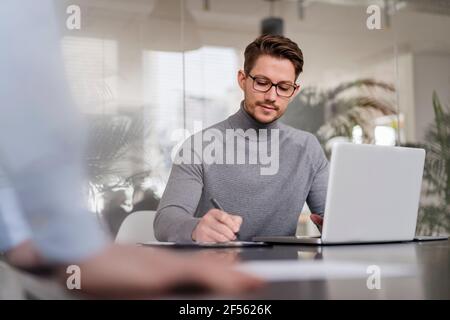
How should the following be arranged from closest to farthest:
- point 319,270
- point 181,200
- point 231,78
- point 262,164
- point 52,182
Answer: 1. point 52,182
2. point 319,270
3. point 181,200
4. point 262,164
5. point 231,78

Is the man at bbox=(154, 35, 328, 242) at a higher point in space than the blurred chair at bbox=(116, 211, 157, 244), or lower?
higher

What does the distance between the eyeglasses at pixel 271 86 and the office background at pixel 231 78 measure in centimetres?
149

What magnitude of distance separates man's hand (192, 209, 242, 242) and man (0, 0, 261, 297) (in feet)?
3.10

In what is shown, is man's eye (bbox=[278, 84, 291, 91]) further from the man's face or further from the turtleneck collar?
the turtleneck collar

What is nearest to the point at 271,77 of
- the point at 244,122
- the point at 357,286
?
the point at 244,122

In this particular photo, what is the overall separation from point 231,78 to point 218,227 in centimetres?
265

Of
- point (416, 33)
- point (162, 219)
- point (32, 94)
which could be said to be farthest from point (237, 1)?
point (32, 94)

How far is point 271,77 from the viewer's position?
2.02 metres

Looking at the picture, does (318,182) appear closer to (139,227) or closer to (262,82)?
(262,82)

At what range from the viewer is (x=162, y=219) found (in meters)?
1.56

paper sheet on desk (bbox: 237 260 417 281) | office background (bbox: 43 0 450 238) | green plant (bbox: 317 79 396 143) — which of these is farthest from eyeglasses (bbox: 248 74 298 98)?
green plant (bbox: 317 79 396 143)

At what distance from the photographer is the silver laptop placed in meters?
1.24
